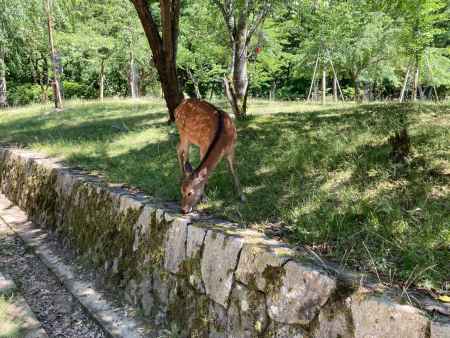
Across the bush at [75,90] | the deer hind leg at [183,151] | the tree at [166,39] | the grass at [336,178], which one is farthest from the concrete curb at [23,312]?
the bush at [75,90]

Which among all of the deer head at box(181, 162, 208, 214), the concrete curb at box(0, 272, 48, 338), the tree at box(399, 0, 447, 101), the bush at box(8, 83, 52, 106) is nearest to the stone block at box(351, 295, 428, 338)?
the deer head at box(181, 162, 208, 214)

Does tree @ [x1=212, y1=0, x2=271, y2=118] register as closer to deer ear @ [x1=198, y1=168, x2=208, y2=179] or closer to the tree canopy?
the tree canopy

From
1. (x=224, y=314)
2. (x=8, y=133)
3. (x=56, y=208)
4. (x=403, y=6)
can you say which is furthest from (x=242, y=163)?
(x=8, y=133)

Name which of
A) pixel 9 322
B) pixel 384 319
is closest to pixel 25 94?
pixel 9 322

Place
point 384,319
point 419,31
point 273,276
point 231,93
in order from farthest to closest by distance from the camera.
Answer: point 419,31 < point 231,93 < point 273,276 < point 384,319

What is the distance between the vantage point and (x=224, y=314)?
3.28m

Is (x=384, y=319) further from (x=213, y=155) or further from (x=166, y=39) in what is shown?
(x=166, y=39)

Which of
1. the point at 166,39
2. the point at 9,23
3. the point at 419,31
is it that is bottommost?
the point at 166,39

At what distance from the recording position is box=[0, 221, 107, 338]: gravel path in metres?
4.10

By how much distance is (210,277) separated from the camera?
342 centimetres

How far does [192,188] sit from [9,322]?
80.4 inches

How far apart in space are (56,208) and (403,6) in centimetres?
621

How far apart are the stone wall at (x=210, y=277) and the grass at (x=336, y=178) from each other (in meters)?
0.36

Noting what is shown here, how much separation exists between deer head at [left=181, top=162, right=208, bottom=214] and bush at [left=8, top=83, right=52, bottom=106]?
2566 centimetres
